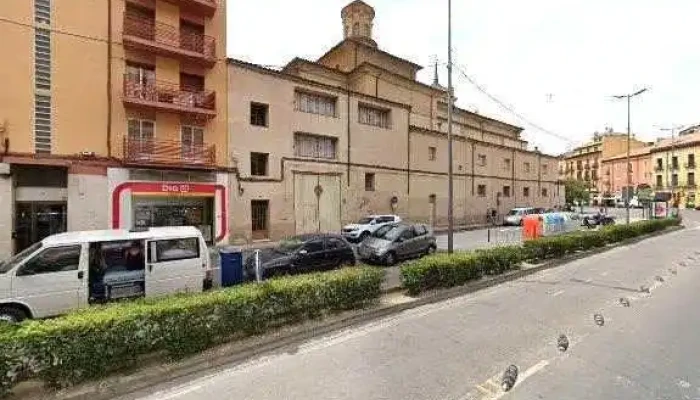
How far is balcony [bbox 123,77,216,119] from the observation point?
18.4 m

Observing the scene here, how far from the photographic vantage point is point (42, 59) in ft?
54.1

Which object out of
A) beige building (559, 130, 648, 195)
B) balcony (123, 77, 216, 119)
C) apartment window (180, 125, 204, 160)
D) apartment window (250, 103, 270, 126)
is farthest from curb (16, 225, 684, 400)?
beige building (559, 130, 648, 195)

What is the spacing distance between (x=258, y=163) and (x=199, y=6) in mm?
8306

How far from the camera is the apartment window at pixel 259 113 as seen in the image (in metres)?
23.0

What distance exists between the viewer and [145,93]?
18734mm

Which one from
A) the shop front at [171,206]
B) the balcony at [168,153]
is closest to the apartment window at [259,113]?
the balcony at [168,153]

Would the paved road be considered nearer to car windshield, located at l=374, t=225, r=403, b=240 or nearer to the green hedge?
the green hedge

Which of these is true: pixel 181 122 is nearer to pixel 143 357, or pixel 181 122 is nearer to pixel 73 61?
pixel 73 61

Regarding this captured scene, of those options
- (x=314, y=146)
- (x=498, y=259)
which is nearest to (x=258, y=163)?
(x=314, y=146)

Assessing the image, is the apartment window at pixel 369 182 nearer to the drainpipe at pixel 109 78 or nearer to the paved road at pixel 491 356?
the drainpipe at pixel 109 78

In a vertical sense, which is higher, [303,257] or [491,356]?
[303,257]

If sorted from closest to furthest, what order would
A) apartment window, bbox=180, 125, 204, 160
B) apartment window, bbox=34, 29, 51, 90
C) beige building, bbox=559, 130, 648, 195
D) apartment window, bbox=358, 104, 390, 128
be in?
1. apartment window, bbox=34, 29, 51, 90
2. apartment window, bbox=180, 125, 204, 160
3. apartment window, bbox=358, 104, 390, 128
4. beige building, bbox=559, 130, 648, 195

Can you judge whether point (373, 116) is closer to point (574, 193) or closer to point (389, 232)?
point (389, 232)

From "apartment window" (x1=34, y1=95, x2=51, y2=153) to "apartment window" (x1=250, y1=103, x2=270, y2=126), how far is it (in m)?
9.21
